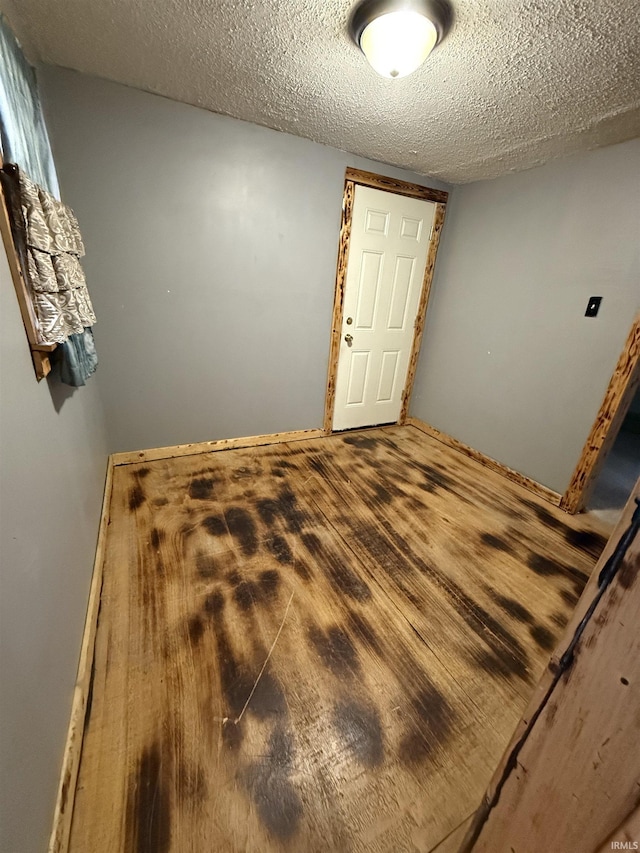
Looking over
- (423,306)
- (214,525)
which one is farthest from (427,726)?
(423,306)

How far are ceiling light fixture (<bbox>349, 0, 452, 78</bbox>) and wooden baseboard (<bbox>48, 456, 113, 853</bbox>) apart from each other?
Result: 2.49m

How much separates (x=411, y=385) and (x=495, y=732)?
2845mm

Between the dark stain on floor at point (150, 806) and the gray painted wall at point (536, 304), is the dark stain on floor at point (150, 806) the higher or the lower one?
the lower one

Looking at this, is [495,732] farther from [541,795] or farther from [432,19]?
[432,19]

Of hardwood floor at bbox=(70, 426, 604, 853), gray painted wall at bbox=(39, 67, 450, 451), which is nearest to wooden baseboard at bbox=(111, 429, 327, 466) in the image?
gray painted wall at bbox=(39, 67, 450, 451)

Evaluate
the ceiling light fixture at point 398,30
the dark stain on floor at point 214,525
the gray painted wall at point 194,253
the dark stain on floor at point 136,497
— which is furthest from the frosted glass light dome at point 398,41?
the dark stain on floor at point 136,497

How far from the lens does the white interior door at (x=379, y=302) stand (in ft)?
9.00

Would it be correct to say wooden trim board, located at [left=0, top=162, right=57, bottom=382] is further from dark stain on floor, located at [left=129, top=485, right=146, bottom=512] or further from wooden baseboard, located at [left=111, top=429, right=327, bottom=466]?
wooden baseboard, located at [left=111, top=429, right=327, bottom=466]

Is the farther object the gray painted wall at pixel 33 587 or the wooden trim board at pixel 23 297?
the wooden trim board at pixel 23 297

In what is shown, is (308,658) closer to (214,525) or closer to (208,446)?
(214,525)

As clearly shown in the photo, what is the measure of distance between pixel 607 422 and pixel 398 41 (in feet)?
7.44

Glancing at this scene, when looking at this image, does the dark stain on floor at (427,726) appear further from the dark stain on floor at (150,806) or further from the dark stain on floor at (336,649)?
the dark stain on floor at (150,806)

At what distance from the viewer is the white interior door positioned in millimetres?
2742

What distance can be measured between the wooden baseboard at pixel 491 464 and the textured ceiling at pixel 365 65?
85.5 inches
